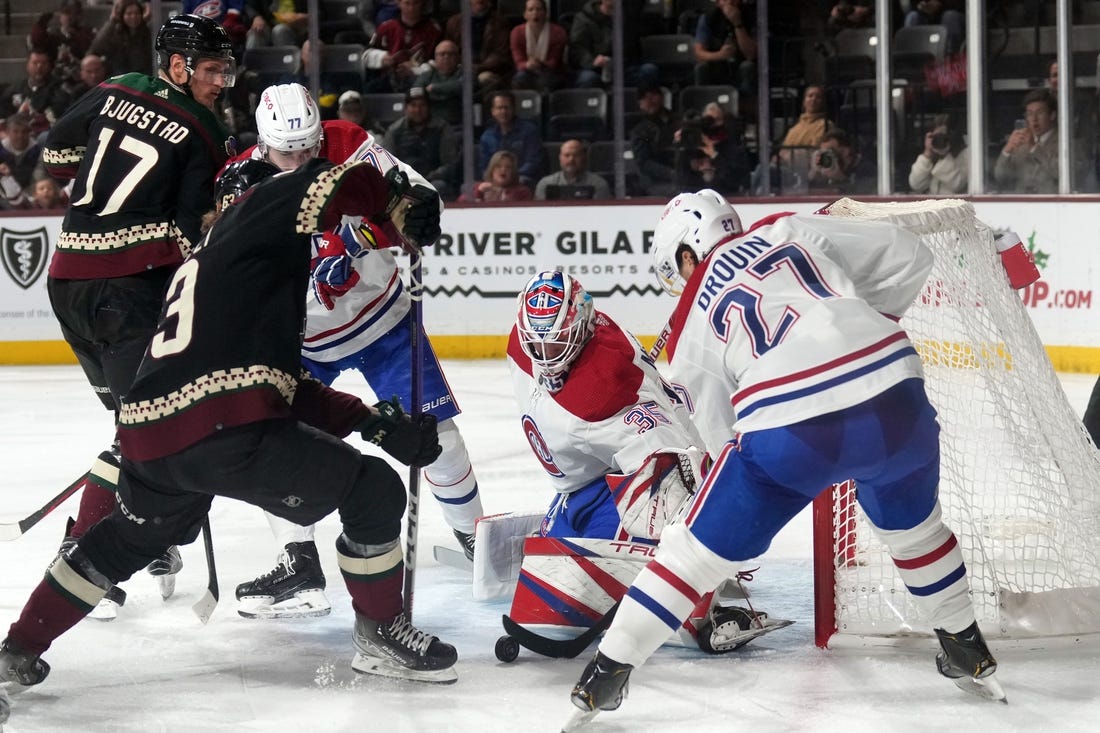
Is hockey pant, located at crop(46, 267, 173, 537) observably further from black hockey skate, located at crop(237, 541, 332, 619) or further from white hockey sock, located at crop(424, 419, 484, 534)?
white hockey sock, located at crop(424, 419, 484, 534)

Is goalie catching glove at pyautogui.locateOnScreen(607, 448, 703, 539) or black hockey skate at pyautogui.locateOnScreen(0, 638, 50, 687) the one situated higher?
goalie catching glove at pyautogui.locateOnScreen(607, 448, 703, 539)

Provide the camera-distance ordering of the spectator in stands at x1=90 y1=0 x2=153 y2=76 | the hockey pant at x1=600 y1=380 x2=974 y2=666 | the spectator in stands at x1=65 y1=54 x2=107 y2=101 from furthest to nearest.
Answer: the spectator in stands at x1=65 y1=54 x2=107 y2=101
the spectator in stands at x1=90 y1=0 x2=153 y2=76
the hockey pant at x1=600 y1=380 x2=974 y2=666

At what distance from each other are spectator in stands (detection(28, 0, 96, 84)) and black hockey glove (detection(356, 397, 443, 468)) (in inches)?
249

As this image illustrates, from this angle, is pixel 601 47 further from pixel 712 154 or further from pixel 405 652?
pixel 405 652

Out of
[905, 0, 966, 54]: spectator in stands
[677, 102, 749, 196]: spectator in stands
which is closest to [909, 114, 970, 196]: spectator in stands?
[905, 0, 966, 54]: spectator in stands

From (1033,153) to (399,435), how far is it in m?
4.91

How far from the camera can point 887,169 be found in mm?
7512

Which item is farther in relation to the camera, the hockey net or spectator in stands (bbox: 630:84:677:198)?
spectator in stands (bbox: 630:84:677:198)

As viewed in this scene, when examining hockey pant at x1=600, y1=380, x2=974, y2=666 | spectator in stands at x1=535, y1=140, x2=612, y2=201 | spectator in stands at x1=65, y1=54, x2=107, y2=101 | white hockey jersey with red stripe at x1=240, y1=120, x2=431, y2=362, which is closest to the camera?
hockey pant at x1=600, y1=380, x2=974, y2=666

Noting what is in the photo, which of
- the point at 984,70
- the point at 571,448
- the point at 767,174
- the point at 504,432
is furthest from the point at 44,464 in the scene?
the point at 984,70

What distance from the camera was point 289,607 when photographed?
3.43 meters

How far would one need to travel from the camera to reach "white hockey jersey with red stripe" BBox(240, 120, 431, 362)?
12.3 feet

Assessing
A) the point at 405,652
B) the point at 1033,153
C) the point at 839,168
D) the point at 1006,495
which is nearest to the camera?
the point at 405,652

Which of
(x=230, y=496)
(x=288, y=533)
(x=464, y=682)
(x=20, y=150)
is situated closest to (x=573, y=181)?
(x=20, y=150)
